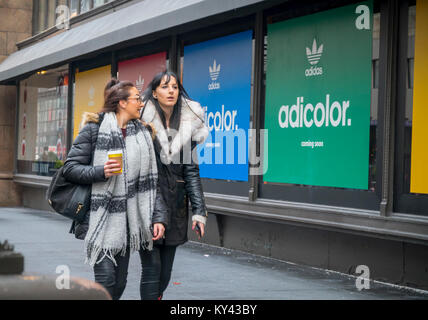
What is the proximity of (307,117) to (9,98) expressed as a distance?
1427 cm

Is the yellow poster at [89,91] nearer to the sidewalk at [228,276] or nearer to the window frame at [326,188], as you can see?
the sidewalk at [228,276]

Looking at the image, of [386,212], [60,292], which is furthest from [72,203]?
[386,212]

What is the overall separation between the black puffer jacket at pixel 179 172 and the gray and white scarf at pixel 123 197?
0.16 m

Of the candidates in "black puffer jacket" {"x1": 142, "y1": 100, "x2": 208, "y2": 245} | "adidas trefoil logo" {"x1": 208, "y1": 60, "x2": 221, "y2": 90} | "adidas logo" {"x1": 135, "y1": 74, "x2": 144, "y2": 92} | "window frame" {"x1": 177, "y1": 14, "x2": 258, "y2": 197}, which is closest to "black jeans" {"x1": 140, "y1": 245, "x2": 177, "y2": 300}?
"black puffer jacket" {"x1": 142, "y1": 100, "x2": 208, "y2": 245}

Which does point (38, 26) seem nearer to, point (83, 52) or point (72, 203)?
point (83, 52)

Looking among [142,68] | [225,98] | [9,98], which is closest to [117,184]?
[225,98]

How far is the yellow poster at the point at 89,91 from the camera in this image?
611 inches

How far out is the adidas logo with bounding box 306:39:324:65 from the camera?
352 inches

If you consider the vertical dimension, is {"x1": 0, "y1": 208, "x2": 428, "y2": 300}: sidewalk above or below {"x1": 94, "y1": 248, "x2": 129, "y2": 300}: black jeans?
below

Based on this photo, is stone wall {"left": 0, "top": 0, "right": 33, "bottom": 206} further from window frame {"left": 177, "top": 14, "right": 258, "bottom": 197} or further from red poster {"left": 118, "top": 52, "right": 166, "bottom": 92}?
window frame {"left": 177, "top": 14, "right": 258, "bottom": 197}

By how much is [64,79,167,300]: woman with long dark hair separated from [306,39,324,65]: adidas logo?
173 inches

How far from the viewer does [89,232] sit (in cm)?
471

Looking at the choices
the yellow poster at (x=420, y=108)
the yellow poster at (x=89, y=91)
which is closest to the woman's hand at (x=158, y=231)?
the yellow poster at (x=420, y=108)

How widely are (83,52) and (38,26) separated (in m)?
7.27
